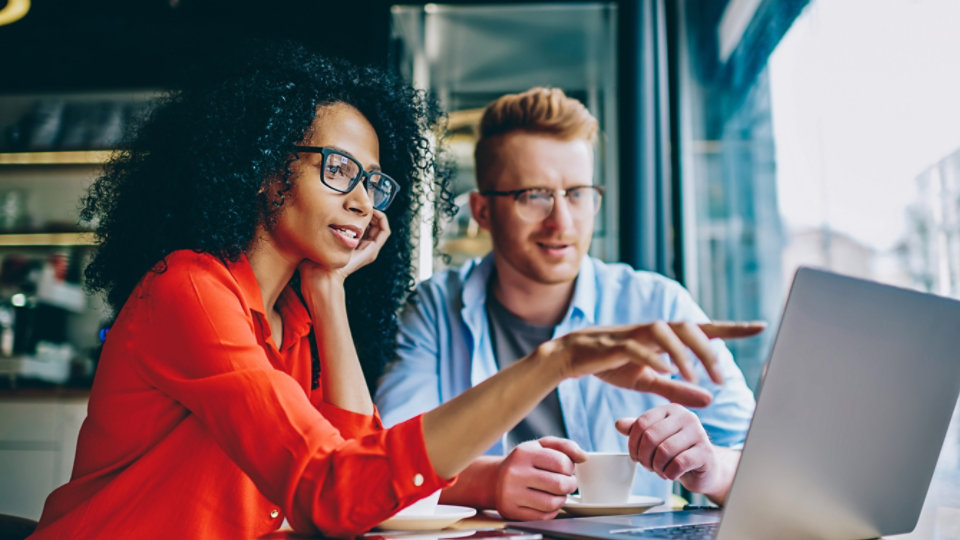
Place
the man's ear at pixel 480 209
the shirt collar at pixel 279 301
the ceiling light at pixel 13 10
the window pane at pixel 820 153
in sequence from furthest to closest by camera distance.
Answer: the ceiling light at pixel 13 10, the man's ear at pixel 480 209, the window pane at pixel 820 153, the shirt collar at pixel 279 301

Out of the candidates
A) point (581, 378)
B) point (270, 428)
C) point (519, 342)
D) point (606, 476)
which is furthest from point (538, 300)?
point (270, 428)

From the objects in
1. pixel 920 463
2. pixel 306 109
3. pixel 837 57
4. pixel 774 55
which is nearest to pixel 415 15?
pixel 774 55

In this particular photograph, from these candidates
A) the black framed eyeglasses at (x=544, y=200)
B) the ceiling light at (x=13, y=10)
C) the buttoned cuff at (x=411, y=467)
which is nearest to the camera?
the buttoned cuff at (x=411, y=467)

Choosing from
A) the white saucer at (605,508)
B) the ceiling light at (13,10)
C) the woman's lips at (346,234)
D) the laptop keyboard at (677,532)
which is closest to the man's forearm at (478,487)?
the white saucer at (605,508)

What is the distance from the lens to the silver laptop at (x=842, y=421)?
27.2 inches

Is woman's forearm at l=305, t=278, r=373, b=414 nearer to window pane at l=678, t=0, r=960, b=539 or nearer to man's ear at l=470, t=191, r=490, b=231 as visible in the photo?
man's ear at l=470, t=191, r=490, b=231

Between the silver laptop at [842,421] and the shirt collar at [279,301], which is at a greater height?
the shirt collar at [279,301]

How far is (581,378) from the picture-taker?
69.8 inches

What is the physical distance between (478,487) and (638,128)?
5.93 feet

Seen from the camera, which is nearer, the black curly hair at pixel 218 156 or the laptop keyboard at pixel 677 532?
the laptop keyboard at pixel 677 532

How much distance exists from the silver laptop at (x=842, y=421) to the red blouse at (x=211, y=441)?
21cm

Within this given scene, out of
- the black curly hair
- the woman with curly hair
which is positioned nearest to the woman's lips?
the woman with curly hair

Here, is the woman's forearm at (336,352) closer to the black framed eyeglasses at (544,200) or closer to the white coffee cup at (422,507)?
the white coffee cup at (422,507)

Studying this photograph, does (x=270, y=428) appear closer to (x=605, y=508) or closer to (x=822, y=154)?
(x=605, y=508)
